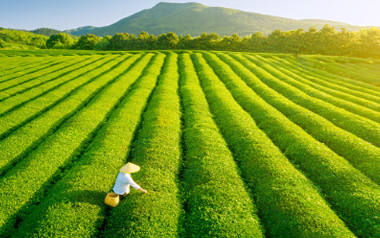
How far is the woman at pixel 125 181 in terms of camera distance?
13398 mm

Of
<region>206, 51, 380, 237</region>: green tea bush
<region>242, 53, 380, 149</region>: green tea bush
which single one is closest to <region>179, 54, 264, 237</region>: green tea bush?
<region>206, 51, 380, 237</region>: green tea bush

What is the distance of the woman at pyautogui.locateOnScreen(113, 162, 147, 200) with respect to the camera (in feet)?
44.0

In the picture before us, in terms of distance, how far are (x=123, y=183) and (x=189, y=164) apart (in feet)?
20.1

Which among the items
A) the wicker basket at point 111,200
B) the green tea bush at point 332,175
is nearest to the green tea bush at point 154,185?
the wicker basket at point 111,200

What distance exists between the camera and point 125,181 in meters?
13.5

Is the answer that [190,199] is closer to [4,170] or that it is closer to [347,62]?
[4,170]

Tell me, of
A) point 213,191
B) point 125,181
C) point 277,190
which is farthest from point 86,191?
point 277,190

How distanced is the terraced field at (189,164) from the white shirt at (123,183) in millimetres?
767

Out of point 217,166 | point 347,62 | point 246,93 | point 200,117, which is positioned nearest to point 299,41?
point 347,62

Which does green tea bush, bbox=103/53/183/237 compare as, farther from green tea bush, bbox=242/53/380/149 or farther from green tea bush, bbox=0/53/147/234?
green tea bush, bbox=242/53/380/149

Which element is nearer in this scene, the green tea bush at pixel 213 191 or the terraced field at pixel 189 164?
the green tea bush at pixel 213 191

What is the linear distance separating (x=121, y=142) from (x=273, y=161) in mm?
14395

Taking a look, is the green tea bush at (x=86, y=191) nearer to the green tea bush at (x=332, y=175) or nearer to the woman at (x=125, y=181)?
the woman at (x=125, y=181)

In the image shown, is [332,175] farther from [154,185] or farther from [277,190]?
[154,185]
